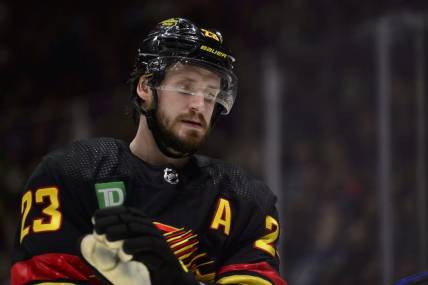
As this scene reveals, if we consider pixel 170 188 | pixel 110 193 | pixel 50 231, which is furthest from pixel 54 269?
pixel 170 188

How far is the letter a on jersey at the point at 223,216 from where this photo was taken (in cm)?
168

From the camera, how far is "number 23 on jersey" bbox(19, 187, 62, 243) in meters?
1.58

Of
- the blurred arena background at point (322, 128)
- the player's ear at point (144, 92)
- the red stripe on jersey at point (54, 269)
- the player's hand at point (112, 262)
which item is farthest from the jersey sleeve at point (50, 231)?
the blurred arena background at point (322, 128)

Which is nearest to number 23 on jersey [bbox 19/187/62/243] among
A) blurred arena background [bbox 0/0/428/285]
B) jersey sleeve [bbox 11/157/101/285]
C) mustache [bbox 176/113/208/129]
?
jersey sleeve [bbox 11/157/101/285]

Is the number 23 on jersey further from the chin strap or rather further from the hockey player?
the chin strap

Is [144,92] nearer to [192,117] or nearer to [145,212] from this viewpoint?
[192,117]

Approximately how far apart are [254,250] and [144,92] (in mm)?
431

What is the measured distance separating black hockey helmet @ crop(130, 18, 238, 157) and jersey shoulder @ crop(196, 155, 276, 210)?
0.10 metres

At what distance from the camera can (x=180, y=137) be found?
1.67m

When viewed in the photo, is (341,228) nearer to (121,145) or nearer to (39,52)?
(121,145)

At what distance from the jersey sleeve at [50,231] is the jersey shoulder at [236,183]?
1.01 feet

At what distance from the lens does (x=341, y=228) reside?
341cm

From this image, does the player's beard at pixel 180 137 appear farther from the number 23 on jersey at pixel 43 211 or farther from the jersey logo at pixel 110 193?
the number 23 on jersey at pixel 43 211

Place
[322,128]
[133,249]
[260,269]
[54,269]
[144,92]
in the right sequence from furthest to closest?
[322,128] → [144,92] → [260,269] → [54,269] → [133,249]
